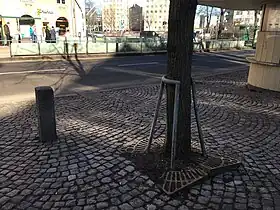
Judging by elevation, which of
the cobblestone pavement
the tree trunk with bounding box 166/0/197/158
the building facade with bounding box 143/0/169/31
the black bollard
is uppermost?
the building facade with bounding box 143/0/169/31

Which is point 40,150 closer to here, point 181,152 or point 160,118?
point 181,152

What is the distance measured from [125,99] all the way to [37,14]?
31.6m

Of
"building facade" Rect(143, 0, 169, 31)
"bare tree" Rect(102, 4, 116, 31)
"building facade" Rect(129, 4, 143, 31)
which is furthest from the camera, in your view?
"building facade" Rect(143, 0, 169, 31)

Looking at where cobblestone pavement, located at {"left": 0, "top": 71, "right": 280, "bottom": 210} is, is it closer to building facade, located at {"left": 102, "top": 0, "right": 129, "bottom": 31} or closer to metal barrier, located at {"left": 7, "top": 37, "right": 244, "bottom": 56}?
metal barrier, located at {"left": 7, "top": 37, "right": 244, "bottom": 56}

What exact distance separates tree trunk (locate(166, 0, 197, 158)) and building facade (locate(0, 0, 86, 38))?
2927 centimetres

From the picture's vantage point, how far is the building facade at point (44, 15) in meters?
30.9

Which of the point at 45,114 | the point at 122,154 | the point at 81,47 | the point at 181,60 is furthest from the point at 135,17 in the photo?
the point at 181,60

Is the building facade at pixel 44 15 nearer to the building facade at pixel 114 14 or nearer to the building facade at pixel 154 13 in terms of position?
the building facade at pixel 114 14

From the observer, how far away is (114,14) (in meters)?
76.2

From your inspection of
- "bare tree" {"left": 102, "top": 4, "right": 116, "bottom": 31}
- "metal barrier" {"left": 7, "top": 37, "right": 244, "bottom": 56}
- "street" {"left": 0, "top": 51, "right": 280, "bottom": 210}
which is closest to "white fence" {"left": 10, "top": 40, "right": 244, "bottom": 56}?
"metal barrier" {"left": 7, "top": 37, "right": 244, "bottom": 56}

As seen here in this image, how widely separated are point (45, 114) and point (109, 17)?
74520 mm

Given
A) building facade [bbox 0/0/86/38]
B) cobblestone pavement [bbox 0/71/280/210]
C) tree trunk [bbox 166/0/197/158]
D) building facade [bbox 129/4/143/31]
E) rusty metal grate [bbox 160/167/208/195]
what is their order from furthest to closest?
1. building facade [bbox 129/4/143/31]
2. building facade [bbox 0/0/86/38]
3. tree trunk [bbox 166/0/197/158]
4. rusty metal grate [bbox 160/167/208/195]
5. cobblestone pavement [bbox 0/71/280/210]

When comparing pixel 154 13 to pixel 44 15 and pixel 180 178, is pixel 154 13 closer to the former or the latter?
pixel 44 15

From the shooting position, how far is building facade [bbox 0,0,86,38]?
30.9m
